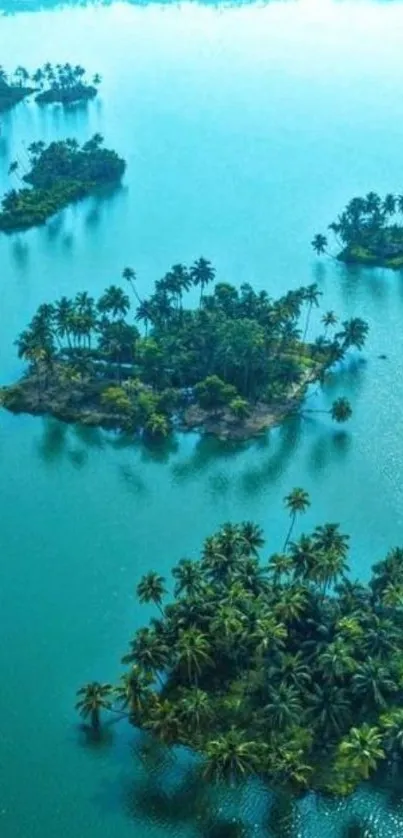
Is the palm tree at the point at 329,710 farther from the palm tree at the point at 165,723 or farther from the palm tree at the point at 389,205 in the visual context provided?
the palm tree at the point at 389,205

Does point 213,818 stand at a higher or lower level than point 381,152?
lower

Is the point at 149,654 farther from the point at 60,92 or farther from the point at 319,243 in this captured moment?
the point at 60,92

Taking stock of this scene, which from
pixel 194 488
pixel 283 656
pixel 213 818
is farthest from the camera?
pixel 194 488

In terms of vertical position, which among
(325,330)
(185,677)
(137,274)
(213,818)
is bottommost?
(213,818)

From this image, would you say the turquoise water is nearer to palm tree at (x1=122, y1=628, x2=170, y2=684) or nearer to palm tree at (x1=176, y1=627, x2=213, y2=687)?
palm tree at (x1=122, y1=628, x2=170, y2=684)

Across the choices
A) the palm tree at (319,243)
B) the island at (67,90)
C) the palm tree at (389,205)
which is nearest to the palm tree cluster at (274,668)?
the palm tree at (319,243)

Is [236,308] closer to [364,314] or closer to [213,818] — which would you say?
[364,314]

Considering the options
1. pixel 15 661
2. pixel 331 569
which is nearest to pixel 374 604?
pixel 331 569
